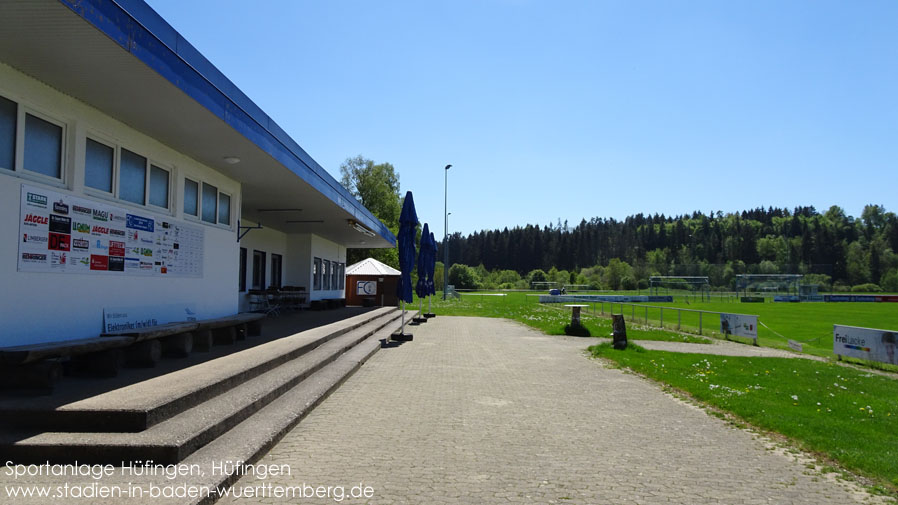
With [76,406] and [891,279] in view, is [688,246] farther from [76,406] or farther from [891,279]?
[76,406]

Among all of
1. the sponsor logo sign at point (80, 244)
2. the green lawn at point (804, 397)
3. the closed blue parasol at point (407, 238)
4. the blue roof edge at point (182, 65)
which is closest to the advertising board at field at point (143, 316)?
the sponsor logo sign at point (80, 244)

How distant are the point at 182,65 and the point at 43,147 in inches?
70.1

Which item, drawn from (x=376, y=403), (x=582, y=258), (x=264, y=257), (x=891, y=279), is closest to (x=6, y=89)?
(x=376, y=403)

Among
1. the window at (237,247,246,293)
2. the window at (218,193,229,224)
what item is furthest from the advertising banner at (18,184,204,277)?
the window at (237,247,246,293)

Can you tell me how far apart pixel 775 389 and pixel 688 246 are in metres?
143

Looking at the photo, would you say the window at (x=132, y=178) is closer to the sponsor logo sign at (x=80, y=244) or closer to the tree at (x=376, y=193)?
the sponsor logo sign at (x=80, y=244)

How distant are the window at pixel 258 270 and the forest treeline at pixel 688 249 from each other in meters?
74.8

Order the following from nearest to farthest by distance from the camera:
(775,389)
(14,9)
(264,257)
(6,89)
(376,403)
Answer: (14,9) → (6,89) → (376,403) → (775,389) → (264,257)

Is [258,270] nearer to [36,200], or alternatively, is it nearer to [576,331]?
[576,331]

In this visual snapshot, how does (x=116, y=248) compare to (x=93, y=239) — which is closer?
(x=93, y=239)

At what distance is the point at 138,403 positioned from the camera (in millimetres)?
4629

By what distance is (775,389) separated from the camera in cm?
890

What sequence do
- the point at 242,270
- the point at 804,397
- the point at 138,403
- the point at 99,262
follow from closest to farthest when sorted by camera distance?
the point at 138,403
the point at 99,262
the point at 804,397
the point at 242,270

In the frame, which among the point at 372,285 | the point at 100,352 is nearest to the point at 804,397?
the point at 100,352
